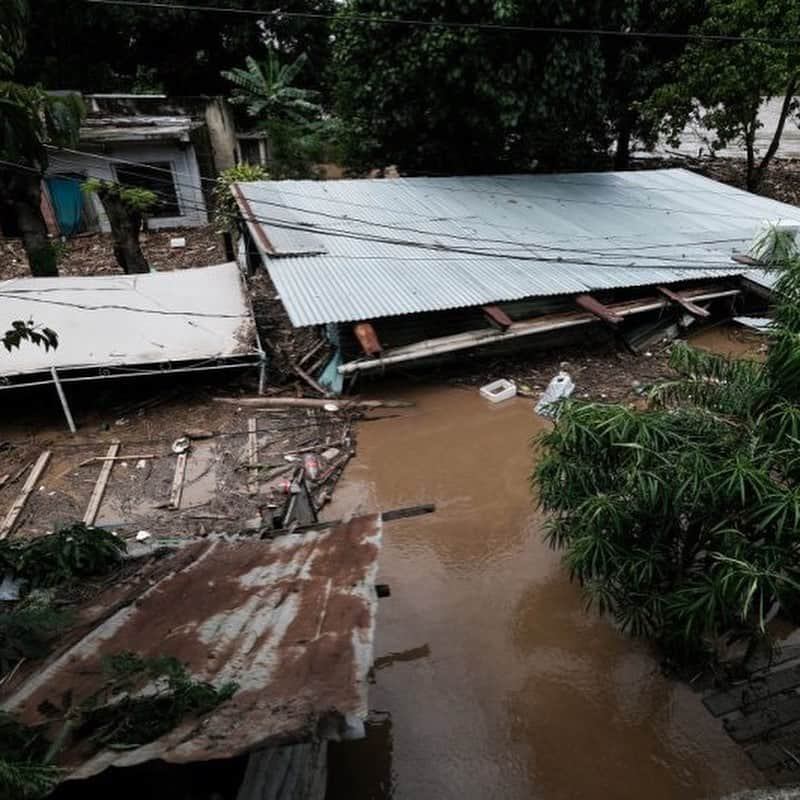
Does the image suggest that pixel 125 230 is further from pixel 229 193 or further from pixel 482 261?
pixel 482 261

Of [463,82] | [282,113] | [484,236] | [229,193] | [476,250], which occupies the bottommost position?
[476,250]

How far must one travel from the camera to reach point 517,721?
15.6ft

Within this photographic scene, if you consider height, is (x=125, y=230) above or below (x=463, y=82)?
below

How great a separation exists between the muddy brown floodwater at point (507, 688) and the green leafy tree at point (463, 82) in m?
9.33

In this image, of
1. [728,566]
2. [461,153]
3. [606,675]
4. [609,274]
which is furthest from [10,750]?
[461,153]

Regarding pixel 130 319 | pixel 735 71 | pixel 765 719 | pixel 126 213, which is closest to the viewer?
pixel 765 719

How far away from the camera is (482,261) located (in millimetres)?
10430

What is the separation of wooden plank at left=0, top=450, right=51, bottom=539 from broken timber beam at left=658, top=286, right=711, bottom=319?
10.3m

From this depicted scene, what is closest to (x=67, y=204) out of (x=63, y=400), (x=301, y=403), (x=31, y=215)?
(x=31, y=215)

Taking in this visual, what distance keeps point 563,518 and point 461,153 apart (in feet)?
42.9

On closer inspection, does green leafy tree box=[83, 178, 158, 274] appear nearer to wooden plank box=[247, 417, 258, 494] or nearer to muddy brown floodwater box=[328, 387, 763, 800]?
wooden plank box=[247, 417, 258, 494]

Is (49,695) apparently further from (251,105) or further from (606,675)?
(251,105)

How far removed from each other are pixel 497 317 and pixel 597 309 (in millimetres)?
1780

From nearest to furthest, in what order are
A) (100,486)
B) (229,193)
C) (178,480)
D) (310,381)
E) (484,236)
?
(100,486) < (178,480) < (310,381) < (484,236) < (229,193)
